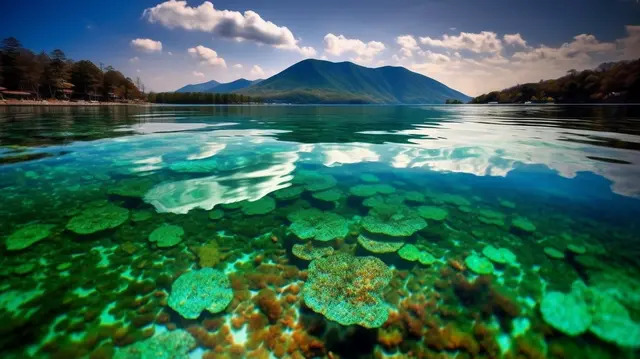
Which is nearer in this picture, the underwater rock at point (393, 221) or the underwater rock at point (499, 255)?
the underwater rock at point (499, 255)

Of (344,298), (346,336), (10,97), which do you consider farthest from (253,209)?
(10,97)

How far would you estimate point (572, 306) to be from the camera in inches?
200

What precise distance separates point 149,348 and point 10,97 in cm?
12583

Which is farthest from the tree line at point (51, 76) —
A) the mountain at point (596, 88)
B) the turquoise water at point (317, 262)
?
the mountain at point (596, 88)

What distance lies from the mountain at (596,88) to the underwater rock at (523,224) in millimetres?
162661

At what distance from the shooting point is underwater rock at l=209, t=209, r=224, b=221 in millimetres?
8539

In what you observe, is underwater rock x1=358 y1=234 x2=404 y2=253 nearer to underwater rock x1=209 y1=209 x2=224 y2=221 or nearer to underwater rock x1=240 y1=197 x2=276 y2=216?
underwater rock x1=240 y1=197 x2=276 y2=216

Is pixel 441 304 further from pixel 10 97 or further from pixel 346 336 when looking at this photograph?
pixel 10 97

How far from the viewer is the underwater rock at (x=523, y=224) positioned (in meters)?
7.90

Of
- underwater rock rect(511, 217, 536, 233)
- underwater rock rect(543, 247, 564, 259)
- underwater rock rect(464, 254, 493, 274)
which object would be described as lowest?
underwater rock rect(464, 254, 493, 274)

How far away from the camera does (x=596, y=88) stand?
13162 centimetres

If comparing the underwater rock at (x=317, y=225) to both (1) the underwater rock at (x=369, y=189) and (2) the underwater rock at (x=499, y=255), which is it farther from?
(2) the underwater rock at (x=499, y=255)

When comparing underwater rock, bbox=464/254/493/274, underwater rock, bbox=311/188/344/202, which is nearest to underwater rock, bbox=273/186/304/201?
underwater rock, bbox=311/188/344/202

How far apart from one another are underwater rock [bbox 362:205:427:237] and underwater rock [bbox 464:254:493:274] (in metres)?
1.51
